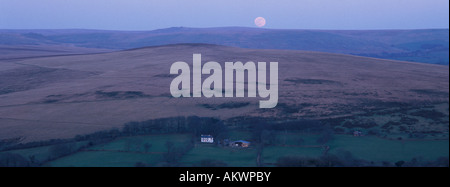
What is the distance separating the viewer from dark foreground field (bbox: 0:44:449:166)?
69.7ft

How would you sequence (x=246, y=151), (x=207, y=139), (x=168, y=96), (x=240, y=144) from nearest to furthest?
1. (x=246, y=151)
2. (x=240, y=144)
3. (x=207, y=139)
4. (x=168, y=96)

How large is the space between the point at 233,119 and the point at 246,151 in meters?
8.24

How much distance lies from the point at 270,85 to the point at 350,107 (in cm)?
1246

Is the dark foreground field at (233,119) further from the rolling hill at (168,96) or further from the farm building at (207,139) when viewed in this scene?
the farm building at (207,139)

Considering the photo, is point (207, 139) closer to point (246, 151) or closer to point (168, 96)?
point (246, 151)

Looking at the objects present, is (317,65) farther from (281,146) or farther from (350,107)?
(281,146)

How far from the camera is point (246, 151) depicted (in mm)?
22984

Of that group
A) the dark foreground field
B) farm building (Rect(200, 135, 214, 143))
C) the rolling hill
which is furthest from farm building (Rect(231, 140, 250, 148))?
the rolling hill

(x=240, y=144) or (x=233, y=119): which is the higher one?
(x=233, y=119)

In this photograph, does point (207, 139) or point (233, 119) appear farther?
point (233, 119)

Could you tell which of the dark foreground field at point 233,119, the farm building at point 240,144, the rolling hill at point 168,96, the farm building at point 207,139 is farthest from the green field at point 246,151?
the rolling hill at point 168,96

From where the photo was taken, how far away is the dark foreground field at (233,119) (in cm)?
2123

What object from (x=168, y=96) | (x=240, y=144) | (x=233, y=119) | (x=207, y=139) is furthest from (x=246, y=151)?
(x=168, y=96)
